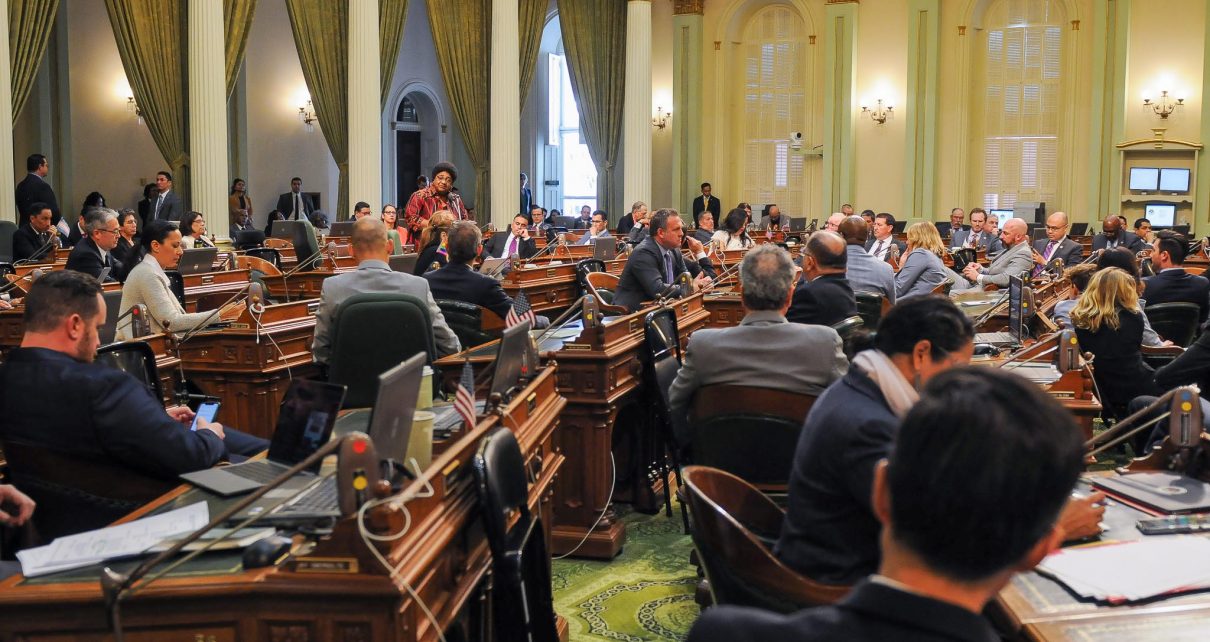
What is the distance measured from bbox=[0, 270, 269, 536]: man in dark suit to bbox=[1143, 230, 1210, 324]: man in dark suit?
5677mm

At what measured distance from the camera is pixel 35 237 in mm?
9219

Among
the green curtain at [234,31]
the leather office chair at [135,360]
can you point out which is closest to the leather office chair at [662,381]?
the leather office chair at [135,360]

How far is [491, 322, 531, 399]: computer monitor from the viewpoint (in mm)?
3205

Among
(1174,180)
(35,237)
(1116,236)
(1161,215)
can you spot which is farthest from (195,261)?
(1174,180)

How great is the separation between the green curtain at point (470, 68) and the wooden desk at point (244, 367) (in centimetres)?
1100

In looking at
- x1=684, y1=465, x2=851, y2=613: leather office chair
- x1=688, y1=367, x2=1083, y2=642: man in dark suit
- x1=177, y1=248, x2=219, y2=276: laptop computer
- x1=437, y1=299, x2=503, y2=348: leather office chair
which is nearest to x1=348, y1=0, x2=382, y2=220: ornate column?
x1=177, y1=248, x2=219, y2=276: laptop computer

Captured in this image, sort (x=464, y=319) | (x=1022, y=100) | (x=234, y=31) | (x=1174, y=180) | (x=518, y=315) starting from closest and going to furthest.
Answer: (x=518, y=315) → (x=464, y=319) → (x=234, y=31) → (x=1174, y=180) → (x=1022, y=100)

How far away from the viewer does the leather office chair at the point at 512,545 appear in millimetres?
2453

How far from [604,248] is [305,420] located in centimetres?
801

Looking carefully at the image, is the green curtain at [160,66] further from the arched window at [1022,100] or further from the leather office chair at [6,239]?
the arched window at [1022,100]

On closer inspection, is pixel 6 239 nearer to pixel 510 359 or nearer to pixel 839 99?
pixel 510 359

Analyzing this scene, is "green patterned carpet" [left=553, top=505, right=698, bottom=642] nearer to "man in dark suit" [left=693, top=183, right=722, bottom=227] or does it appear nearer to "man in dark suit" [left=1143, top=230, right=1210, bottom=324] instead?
"man in dark suit" [left=1143, top=230, right=1210, bottom=324]

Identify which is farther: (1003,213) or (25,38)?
(1003,213)

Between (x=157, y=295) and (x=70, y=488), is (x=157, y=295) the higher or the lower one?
the higher one
